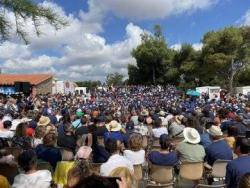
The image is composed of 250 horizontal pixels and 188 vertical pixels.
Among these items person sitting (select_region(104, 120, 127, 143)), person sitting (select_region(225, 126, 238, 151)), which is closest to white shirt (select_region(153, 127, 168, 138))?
person sitting (select_region(104, 120, 127, 143))

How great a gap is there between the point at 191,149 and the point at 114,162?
2.81 m

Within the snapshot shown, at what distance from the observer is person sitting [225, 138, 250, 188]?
667cm

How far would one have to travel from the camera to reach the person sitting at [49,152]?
8766 millimetres

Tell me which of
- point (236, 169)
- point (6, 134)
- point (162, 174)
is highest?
point (6, 134)

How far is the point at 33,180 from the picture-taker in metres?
6.30

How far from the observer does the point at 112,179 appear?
2.55m

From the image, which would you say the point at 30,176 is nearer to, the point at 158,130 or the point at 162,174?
the point at 162,174

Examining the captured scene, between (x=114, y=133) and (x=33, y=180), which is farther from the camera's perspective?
(x=114, y=133)

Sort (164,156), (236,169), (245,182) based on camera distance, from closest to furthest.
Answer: (245,182) → (236,169) → (164,156)

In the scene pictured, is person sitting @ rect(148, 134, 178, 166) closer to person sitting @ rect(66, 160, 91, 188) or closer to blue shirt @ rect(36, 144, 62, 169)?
blue shirt @ rect(36, 144, 62, 169)

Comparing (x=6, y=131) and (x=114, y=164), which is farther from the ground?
(x=6, y=131)

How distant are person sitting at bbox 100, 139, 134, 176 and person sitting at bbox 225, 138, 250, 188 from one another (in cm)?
141

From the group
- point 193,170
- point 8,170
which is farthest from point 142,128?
point 8,170

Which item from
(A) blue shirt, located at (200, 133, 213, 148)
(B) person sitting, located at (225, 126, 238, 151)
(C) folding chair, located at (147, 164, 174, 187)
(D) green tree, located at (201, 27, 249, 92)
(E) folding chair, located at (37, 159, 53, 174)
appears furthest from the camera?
(D) green tree, located at (201, 27, 249, 92)
